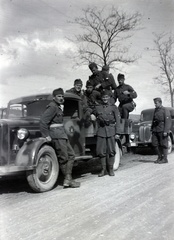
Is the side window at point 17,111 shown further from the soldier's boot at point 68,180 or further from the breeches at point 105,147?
the breeches at point 105,147

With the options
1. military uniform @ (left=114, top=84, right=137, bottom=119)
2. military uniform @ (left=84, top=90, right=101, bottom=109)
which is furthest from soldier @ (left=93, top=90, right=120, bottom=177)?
military uniform @ (left=114, top=84, right=137, bottom=119)

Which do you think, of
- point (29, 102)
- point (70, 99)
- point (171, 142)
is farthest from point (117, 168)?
point (171, 142)

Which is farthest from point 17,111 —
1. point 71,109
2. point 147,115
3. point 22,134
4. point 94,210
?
point 147,115

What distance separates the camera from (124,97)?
361 inches

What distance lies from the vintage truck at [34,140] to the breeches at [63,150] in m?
0.10

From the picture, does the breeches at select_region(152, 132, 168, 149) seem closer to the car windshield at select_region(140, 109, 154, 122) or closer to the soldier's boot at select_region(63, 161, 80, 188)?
the soldier's boot at select_region(63, 161, 80, 188)

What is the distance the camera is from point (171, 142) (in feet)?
39.1

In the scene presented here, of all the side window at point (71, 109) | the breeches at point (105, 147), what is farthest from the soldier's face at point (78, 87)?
the breeches at point (105, 147)

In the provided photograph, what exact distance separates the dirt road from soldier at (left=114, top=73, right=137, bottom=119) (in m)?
3.02

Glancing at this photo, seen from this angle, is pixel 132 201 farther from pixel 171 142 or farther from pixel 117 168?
pixel 171 142

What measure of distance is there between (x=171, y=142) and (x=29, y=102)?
23.5ft

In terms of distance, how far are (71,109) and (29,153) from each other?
66.7 inches

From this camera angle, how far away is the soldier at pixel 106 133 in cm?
687

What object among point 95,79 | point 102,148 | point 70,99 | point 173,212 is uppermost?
point 95,79
